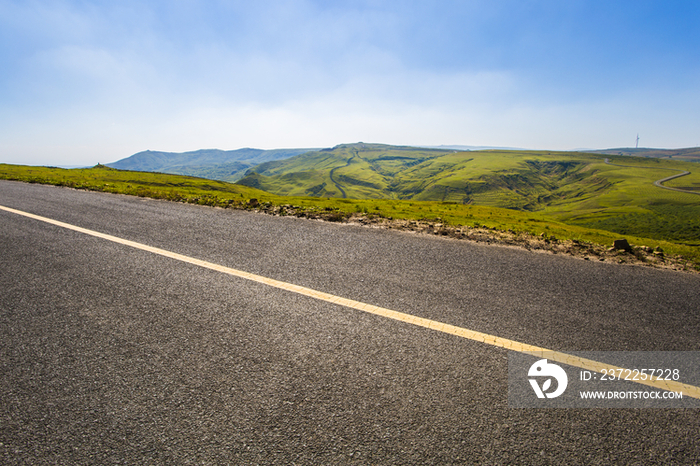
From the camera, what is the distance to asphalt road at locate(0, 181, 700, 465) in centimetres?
255

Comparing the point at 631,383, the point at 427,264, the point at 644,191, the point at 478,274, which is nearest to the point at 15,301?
the point at 427,264

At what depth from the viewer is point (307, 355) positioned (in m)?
3.54

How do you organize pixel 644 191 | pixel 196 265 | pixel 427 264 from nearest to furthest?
pixel 196 265 < pixel 427 264 < pixel 644 191

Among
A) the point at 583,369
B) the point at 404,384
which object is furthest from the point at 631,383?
the point at 404,384

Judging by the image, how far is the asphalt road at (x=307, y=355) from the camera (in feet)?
8.36

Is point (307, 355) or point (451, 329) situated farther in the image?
point (451, 329)

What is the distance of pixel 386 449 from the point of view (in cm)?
251

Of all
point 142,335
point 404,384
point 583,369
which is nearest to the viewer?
point 404,384

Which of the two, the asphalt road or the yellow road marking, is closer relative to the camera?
the asphalt road

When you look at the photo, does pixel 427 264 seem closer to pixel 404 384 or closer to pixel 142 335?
pixel 404 384

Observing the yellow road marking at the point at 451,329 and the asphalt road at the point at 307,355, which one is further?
the yellow road marking at the point at 451,329

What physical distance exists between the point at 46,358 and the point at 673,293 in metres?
9.74

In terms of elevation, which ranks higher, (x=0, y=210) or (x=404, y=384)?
(x=0, y=210)

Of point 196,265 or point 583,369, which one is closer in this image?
point 583,369
